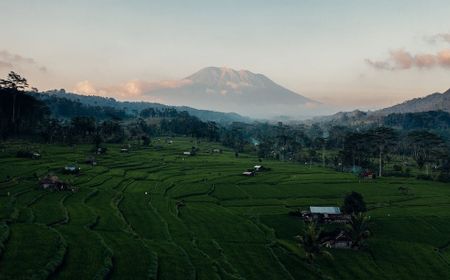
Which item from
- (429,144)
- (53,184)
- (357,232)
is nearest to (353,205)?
(357,232)

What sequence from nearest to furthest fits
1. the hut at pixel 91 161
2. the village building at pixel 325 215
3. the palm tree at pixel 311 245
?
the palm tree at pixel 311 245
the village building at pixel 325 215
the hut at pixel 91 161

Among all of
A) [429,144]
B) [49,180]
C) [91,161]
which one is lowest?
[49,180]

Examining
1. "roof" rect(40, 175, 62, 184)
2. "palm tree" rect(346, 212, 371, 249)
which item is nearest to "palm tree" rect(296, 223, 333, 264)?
"palm tree" rect(346, 212, 371, 249)

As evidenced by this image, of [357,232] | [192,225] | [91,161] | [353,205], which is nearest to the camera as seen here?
[357,232]

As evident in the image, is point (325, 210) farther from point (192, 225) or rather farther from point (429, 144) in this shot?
Answer: point (429, 144)

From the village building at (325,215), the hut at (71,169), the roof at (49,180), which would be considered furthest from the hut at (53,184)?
the village building at (325,215)

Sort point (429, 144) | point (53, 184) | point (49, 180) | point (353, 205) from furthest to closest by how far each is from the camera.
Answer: point (429, 144)
point (49, 180)
point (53, 184)
point (353, 205)

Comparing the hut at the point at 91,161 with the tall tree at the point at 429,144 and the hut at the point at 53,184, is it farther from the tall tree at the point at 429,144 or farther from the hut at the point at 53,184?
the tall tree at the point at 429,144

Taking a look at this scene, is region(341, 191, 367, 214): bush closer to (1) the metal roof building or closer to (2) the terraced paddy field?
(1) the metal roof building

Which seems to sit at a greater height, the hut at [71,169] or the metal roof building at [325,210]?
the hut at [71,169]
